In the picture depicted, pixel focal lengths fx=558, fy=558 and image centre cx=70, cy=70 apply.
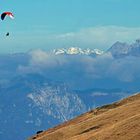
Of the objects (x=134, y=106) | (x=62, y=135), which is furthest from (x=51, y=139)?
(x=134, y=106)

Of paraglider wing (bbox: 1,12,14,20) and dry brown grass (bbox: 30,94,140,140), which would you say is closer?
paraglider wing (bbox: 1,12,14,20)

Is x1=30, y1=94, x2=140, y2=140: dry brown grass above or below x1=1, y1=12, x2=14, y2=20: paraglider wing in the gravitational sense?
below

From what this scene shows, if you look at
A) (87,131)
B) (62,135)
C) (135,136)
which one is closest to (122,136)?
(135,136)

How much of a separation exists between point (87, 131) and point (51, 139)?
16.4 meters

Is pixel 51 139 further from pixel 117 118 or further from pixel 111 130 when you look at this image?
pixel 111 130

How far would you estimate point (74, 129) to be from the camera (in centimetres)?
18862

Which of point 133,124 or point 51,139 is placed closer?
point 133,124

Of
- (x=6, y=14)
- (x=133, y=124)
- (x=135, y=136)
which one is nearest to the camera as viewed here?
(x=6, y=14)

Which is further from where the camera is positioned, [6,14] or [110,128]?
[110,128]

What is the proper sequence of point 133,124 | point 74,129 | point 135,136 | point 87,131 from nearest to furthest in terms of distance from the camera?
1. point 135,136
2. point 133,124
3. point 87,131
4. point 74,129

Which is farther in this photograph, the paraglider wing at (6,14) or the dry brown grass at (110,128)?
the dry brown grass at (110,128)

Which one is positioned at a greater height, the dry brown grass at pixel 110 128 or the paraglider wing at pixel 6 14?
the paraglider wing at pixel 6 14

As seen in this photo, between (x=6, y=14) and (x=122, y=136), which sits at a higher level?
(x=6, y=14)

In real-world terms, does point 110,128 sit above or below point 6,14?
below
